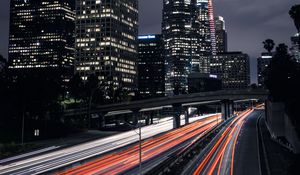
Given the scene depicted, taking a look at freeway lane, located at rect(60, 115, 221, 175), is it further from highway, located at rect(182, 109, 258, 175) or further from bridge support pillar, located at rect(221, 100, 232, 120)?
bridge support pillar, located at rect(221, 100, 232, 120)

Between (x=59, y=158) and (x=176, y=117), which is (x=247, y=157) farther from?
(x=176, y=117)

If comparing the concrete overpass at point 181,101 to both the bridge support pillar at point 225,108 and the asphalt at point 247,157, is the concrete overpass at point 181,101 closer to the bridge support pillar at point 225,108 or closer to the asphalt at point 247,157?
the bridge support pillar at point 225,108

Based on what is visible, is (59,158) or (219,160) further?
(59,158)

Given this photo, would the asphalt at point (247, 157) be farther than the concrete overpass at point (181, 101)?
No

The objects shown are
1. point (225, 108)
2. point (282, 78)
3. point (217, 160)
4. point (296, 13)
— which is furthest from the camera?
point (225, 108)

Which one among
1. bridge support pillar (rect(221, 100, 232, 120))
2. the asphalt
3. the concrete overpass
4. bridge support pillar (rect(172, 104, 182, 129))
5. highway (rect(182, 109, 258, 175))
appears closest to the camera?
Answer: highway (rect(182, 109, 258, 175))

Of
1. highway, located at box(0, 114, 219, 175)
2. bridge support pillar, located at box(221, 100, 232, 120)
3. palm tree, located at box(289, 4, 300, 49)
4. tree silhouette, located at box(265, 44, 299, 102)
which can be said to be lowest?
highway, located at box(0, 114, 219, 175)

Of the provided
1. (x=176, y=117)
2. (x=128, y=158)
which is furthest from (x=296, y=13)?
(x=128, y=158)

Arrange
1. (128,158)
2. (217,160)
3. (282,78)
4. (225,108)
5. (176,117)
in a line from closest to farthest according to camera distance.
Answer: (217,160) → (128,158) → (282,78) → (176,117) → (225,108)

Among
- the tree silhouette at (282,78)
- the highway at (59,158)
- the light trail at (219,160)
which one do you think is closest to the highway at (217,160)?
the light trail at (219,160)

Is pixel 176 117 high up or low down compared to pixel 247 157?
up

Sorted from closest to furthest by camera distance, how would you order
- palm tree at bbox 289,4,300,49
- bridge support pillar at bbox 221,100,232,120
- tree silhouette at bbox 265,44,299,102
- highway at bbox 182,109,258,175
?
highway at bbox 182,109,258,175 < tree silhouette at bbox 265,44,299,102 < palm tree at bbox 289,4,300,49 < bridge support pillar at bbox 221,100,232,120

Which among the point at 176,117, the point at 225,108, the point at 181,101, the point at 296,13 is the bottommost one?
the point at 176,117

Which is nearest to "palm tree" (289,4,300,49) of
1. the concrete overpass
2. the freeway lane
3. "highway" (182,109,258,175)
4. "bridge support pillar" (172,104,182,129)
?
the concrete overpass
